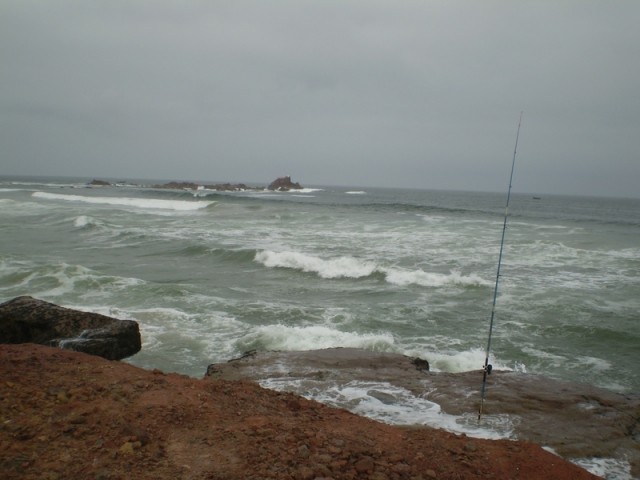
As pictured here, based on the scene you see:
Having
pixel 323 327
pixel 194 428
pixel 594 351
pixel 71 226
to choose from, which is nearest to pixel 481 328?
pixel 594 351

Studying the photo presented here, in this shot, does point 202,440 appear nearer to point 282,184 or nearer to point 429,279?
point 429,279

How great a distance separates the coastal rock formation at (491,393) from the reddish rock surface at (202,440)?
1215 mm

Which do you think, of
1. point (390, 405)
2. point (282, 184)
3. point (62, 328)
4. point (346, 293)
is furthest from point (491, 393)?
point (282, 184)

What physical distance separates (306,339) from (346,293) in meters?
4.41

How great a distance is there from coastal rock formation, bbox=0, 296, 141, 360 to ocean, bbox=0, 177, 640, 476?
0.50m

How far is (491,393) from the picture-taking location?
18.5ft

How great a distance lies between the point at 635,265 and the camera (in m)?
18.2

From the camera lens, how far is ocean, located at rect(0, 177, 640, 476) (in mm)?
8438

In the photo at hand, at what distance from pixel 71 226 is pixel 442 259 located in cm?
2064

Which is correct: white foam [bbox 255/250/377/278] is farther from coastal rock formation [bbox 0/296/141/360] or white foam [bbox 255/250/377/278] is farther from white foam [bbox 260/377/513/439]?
white foam [bbox 260/377/513/439]

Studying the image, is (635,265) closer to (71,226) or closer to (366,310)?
(366,310)

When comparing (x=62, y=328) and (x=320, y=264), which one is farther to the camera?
(x=320, y=264)

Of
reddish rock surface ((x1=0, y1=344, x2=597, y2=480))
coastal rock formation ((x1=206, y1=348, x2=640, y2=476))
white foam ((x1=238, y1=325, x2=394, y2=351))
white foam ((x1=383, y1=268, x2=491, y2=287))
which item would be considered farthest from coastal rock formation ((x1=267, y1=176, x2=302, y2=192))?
reddish rock surface ((x1=0, y1=344, x2=597, y2=480))

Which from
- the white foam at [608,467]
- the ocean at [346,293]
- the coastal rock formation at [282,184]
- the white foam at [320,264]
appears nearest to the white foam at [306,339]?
the ocean at [346,293]
